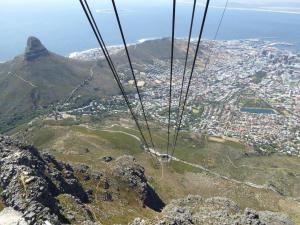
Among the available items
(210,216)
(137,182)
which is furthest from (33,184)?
(137,182)

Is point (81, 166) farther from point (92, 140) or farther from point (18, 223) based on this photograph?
point (92, 140)

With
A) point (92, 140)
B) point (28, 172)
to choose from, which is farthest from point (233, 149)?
point (28, 172)

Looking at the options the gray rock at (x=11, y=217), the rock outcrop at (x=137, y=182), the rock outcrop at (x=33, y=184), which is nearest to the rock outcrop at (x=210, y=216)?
the rock outcrop at (x=137, y=182)

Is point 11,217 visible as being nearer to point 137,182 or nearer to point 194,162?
point 137,182

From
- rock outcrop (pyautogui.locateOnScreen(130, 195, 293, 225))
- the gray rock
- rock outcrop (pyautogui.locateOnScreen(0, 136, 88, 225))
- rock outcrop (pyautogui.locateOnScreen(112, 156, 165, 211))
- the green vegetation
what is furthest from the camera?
the green vegetation

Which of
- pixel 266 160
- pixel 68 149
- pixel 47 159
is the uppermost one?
pixel 47 159

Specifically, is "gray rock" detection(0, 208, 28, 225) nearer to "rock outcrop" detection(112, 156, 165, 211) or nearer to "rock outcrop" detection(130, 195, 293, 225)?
"rock outcrop" detection(130, 195, 293, 225)

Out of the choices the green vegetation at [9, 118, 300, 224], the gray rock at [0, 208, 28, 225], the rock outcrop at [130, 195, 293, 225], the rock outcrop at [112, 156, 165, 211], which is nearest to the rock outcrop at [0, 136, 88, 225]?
the gray rock at [0, 208, 28, 225]
